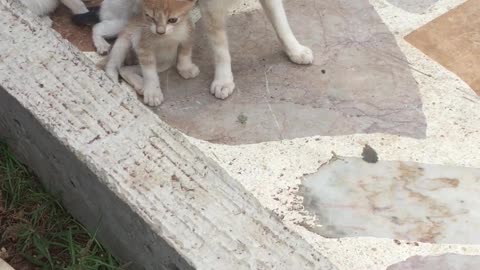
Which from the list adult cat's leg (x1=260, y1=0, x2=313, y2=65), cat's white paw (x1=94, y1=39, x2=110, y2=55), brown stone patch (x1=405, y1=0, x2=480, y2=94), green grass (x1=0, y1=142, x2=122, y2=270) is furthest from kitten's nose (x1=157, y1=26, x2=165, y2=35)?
brown stone patch (x1=405, y1=0, x2=480, y2=94)

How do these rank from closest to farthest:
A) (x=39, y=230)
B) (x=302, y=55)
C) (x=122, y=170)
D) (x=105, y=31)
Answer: (x=122, y=170) < (x=39, y=230) < (x=302, y=55) < (x=105, y=31)

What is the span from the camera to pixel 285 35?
3.29 meters

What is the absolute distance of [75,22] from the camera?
346 centimetres

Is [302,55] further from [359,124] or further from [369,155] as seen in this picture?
[369,155]

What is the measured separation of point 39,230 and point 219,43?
1003 millimetres

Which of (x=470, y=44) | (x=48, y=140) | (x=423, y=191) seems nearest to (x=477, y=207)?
(x=423, y=191)

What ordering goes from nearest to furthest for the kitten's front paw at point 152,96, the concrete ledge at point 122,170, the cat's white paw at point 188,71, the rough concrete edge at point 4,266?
the concrete ledge at point 122,170 < the rough concrete edge at point 4,266 < the kitten's front paw at point 152,96 < the cat's white paw at point 188,71

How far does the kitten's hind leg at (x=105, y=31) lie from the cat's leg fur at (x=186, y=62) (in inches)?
12.5

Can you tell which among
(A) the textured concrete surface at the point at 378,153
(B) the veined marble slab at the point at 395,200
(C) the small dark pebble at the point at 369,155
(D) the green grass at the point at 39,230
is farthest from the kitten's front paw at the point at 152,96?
(C) the small dark pebble at the point at 369,155

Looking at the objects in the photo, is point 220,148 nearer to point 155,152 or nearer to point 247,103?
point 247,103

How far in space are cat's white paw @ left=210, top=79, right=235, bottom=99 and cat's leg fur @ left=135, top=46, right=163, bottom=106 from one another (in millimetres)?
206

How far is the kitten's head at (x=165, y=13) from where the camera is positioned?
297 centimetres

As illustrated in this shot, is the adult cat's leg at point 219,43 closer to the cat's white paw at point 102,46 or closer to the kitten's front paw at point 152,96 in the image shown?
the kitten's front paw at point 152,96

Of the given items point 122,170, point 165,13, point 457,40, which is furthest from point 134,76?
point 457,40
